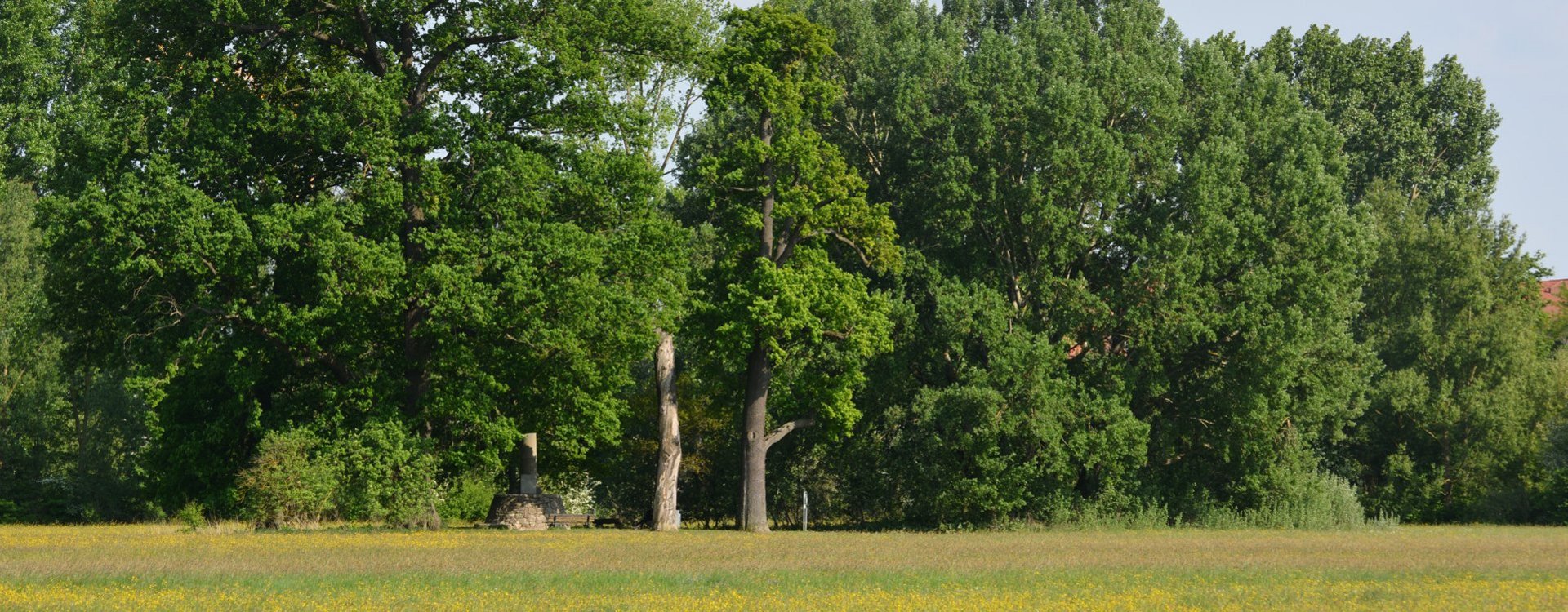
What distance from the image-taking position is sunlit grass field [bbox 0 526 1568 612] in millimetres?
20953

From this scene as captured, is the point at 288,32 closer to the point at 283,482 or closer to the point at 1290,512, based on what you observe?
the point at 283,482

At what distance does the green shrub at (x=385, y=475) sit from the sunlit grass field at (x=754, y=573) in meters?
2.41

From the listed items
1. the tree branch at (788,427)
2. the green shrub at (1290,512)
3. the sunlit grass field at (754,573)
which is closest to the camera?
the sunlit grass field at (754,573)

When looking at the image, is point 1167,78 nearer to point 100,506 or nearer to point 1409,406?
point 1409,406

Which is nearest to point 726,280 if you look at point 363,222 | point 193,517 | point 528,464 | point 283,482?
point 528,464

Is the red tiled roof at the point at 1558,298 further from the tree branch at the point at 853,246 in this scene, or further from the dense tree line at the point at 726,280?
the tree branch at the point at 853,246

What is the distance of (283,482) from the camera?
38.2 metres

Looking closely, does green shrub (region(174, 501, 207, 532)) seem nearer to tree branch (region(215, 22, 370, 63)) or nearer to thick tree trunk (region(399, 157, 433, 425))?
thick tree trunk (region(399, 157, 433, 425))

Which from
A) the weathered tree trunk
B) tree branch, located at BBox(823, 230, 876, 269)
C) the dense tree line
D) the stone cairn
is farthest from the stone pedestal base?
tree branch, located at BBox(823, 230, 876, 269)

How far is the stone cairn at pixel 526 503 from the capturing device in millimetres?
44500

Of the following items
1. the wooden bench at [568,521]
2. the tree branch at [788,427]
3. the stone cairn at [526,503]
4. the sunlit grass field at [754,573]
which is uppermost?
the tree branch at [788,427]

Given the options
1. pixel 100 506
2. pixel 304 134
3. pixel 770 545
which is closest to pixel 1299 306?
pixel 770 545

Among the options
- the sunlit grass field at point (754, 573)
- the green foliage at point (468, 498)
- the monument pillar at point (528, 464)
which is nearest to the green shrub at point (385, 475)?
the sunlit grass field at point (754, 573)

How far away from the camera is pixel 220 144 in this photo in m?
39.2
